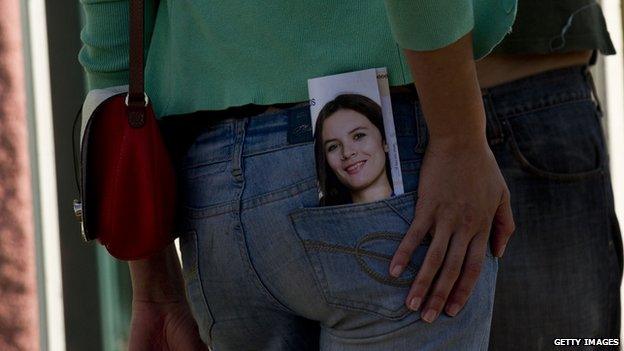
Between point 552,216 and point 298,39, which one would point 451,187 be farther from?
point 552,216

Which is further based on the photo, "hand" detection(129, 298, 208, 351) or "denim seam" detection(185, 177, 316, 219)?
"hand" detection(129, 298, 208, 351)

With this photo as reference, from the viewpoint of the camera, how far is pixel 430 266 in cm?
135

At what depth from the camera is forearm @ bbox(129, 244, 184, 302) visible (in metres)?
1.77

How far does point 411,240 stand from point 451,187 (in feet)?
0.29

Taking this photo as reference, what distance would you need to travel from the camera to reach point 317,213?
4.44 feet

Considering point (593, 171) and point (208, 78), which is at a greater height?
point (208, 78)

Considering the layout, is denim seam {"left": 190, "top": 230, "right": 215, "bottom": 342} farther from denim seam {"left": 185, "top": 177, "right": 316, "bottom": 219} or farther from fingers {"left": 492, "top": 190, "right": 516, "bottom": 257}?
fingers {"left": 492, "top": 190, "right": 516, "bottom": 257}

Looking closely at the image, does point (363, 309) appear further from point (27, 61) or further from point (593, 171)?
point (27, 61)

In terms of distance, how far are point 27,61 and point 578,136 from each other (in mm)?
2090

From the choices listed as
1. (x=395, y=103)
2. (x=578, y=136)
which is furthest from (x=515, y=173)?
(x=395, y=103)

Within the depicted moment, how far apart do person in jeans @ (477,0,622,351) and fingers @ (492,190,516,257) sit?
18.8 inches

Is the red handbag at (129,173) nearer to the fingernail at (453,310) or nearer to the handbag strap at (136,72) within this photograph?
the handbag strap at (136,72)

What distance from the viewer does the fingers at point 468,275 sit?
135 centimetres

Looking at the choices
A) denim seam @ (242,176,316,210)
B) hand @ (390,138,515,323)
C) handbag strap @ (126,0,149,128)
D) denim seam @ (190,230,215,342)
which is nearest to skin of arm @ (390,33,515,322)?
hand @ (390,138,515,323)
